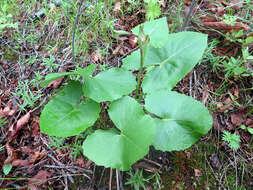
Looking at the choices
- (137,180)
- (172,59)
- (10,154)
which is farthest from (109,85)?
(10,154)

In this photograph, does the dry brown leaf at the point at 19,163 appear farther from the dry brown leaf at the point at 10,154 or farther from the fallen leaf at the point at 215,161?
the fallen leaf at the point at 215,161

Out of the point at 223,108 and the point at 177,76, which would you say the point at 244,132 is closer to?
the point at 223,108

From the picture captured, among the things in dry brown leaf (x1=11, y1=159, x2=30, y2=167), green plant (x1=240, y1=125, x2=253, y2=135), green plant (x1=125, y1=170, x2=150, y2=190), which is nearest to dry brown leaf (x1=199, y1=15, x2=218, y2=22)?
green plant (x1=240, y1=125, x2=253, y2=135)

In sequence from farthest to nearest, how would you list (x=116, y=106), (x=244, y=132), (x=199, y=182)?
1. (x=244, y=132)
2. (x=199, y=182)
3. (x=116, y=106)

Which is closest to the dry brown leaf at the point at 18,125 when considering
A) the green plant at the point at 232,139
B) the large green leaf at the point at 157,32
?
the large green leaf at the point at 157,32

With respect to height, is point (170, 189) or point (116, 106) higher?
point (116, 106)

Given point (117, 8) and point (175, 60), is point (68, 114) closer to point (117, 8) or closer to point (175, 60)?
point (175, 60)

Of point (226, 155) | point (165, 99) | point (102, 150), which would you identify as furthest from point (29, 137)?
point (226, 155)
